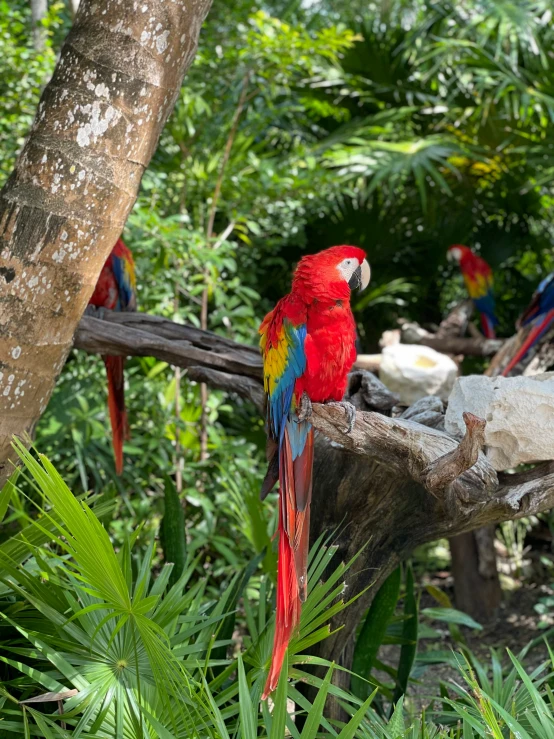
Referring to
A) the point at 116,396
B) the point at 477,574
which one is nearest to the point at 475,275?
the point at 477,574

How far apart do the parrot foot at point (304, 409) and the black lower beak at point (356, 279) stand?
0.70 feet

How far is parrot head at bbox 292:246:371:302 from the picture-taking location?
1185 mm

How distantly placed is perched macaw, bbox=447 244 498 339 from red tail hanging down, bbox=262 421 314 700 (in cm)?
225

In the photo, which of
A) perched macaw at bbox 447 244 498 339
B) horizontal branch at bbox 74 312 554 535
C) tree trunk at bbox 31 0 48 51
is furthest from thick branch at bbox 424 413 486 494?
tree trunk at bbox 31 0 48 51

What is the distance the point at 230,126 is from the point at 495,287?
1688mm

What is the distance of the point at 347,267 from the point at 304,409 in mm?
257

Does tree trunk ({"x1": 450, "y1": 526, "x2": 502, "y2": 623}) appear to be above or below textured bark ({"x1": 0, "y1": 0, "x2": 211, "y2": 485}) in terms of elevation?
below

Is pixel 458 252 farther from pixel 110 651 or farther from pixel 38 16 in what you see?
pixel 110 651

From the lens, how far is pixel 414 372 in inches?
101

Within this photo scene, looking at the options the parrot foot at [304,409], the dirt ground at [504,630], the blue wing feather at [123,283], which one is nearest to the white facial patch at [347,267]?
the parrot foot at [304,409]

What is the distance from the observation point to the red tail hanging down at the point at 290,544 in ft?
3.44

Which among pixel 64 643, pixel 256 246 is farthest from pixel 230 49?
pixel 64 643

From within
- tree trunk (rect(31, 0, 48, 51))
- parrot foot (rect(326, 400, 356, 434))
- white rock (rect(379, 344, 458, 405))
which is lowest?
white rock (rect(379, 344, 458, 405))

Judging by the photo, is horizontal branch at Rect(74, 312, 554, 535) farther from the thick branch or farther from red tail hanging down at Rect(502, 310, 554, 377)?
red tail hanging down at Rect(502, 310, 554, 377)
